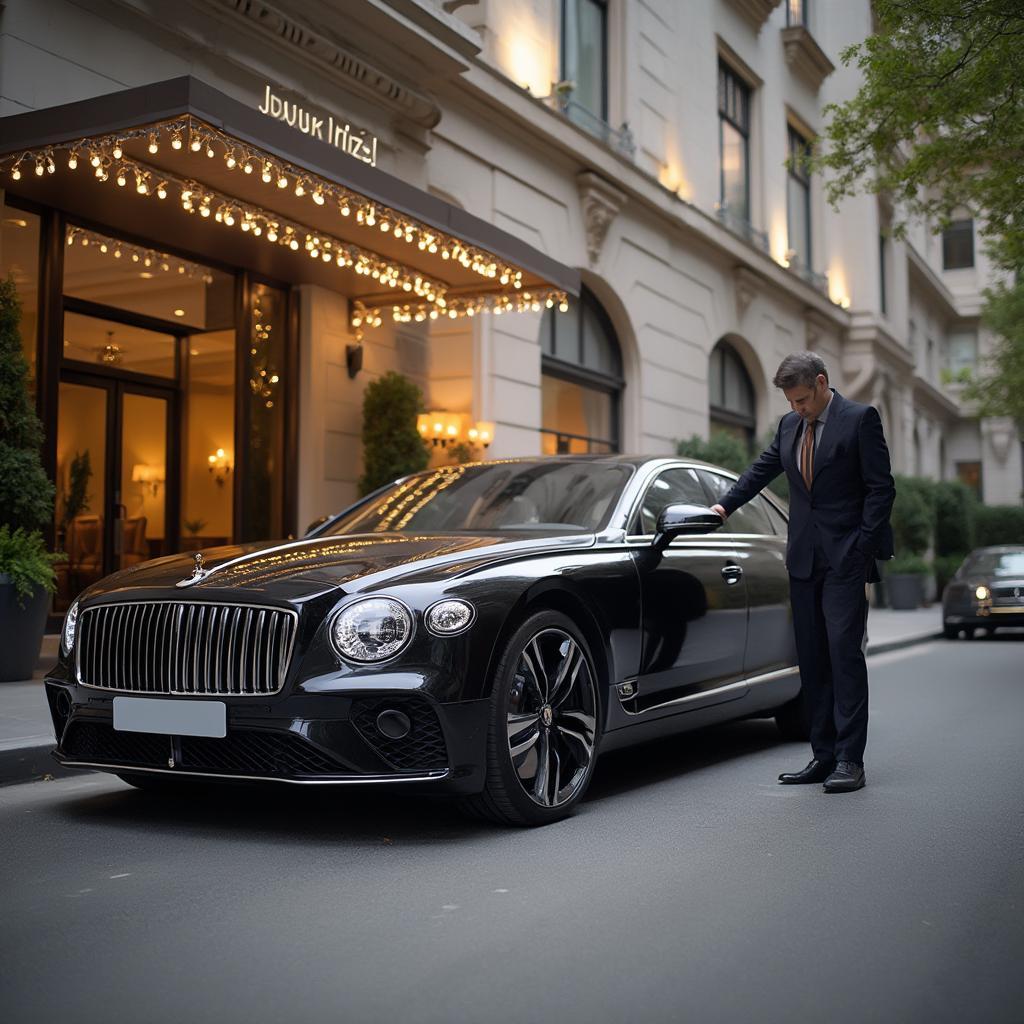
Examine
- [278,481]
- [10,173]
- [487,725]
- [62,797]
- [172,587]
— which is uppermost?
[10,173]

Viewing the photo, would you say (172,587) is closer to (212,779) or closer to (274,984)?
(212,779)

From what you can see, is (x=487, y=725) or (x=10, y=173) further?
(x=10, y=173)

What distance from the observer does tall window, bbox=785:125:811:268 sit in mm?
27938

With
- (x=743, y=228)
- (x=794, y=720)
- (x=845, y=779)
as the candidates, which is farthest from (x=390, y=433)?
(x=743, y=228)

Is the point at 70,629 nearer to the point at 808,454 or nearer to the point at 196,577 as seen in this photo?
the point at 196,577

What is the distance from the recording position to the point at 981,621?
17.2 meters

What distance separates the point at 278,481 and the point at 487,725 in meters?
9.62

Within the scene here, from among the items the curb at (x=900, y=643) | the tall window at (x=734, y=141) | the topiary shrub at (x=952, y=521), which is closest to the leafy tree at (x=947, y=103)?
the curb at (x=900, y=643)

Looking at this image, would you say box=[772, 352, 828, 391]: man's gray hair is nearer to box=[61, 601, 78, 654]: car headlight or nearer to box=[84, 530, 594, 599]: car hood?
box=[84, 530, 594, 599]: car hood

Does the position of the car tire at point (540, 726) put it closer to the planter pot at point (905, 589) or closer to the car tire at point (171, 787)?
the car tire at point (171, 787)

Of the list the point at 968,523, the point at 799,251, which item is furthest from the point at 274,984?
the point at 968,523

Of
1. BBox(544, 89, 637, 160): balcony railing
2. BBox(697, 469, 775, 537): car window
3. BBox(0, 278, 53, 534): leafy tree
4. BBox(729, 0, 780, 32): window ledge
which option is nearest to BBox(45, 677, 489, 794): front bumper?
BBox(697, 469, 775, 537): car window

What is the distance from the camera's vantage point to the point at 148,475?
12.7 m

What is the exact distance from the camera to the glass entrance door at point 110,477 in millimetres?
11750
